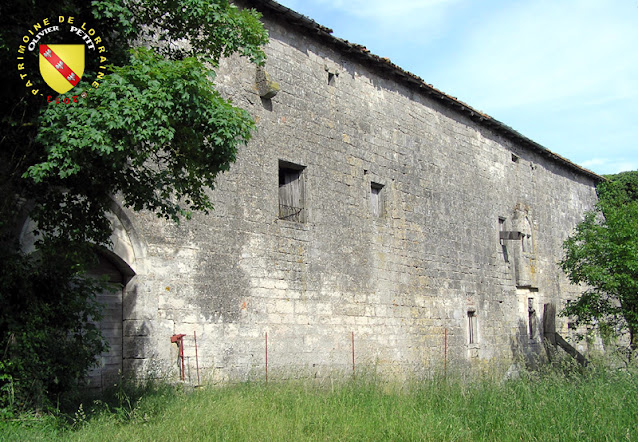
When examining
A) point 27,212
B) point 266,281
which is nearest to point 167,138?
point 27,212

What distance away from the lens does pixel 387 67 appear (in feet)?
47.0

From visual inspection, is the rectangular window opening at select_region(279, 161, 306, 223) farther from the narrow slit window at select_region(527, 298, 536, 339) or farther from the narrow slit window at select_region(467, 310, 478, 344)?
the narrow slit window at select_region(527, 298, 536, 339)

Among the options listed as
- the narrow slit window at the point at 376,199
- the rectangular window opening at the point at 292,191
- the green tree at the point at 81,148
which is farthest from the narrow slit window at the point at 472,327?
the green tree at the point at 81,148

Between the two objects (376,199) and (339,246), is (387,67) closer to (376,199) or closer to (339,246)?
(376,199)

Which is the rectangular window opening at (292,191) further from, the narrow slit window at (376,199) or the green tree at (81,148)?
the green tree at (81,148)

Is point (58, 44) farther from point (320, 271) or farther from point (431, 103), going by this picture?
point (431, 103)

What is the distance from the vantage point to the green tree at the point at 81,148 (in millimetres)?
6539

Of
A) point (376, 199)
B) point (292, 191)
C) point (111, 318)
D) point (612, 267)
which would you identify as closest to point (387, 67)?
point (376, 199)

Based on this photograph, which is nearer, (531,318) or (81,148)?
→ (81,148)

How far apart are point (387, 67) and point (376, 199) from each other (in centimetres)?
292

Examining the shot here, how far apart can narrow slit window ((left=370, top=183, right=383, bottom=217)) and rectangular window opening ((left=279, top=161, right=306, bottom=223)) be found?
225 centimetres

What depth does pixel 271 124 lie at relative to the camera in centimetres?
1146

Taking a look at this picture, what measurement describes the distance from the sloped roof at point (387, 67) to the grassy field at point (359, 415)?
21.6 feet

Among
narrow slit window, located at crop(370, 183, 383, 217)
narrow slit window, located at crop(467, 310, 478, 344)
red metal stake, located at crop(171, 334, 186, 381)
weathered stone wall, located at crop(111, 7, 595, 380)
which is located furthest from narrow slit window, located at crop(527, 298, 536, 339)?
red metal stake, located at crop(171, 334, 186, 381)
